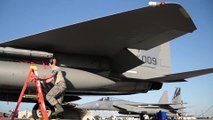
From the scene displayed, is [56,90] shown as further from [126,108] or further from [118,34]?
[126,108]

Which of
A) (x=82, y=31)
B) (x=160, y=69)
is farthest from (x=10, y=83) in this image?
(x=160, y=69)

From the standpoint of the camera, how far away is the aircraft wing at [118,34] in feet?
15.6

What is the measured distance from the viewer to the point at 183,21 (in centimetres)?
492

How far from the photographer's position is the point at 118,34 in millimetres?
5562

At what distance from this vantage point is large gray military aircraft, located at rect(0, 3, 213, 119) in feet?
16.2

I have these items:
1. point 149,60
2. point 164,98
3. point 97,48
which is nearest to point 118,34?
point 97,48

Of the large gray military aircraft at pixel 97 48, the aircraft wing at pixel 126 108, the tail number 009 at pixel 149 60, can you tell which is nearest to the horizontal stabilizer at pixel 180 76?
the large gray military aircraft at pixel 97 48

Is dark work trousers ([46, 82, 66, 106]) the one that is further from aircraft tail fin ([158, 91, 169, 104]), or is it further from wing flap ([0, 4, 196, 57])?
aircraft tail fin ([158, 91, 169, 104])

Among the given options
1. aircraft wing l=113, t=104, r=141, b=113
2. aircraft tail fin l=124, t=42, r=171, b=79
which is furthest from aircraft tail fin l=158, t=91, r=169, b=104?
aircraft tail fin l=124, t=42, r=171, b=79

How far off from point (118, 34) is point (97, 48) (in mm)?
845

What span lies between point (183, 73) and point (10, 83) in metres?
4.39

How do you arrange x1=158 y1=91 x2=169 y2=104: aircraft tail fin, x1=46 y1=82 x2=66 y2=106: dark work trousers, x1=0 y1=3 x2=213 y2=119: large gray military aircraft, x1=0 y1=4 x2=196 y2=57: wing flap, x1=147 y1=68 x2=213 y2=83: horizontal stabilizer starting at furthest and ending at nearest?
x1=158 y1=91 x2=169 y2=104: aircraft tail fin
x1=147 y1=68 x2=213 y2=83: horizontal stabilizer
x1=0 y1=3 x2=213 y2=119: large gray military aircraft
x1=0 y1=4 x2=196 y2=57: wing flap
x1=46 y1=82 x2=66 y2=106: dark work trousers

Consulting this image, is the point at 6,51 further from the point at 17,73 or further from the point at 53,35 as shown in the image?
the point at 53,35

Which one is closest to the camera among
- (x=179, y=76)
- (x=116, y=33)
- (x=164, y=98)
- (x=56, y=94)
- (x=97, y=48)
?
(x=56, y=94)
